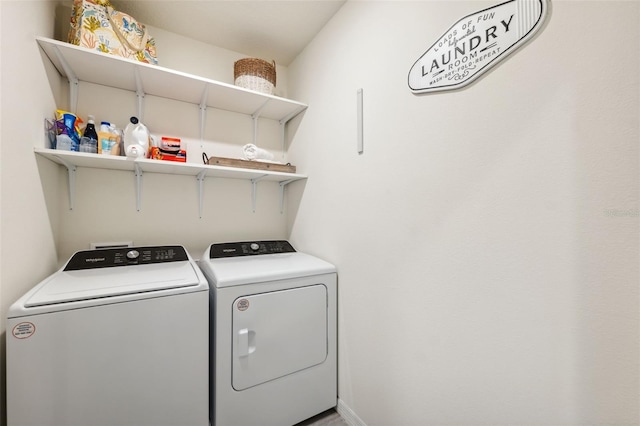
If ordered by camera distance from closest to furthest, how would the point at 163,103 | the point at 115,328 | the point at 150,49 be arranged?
the point at 115,328, the point at 150,49, the point at 163,103

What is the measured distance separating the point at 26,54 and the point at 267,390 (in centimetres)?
207

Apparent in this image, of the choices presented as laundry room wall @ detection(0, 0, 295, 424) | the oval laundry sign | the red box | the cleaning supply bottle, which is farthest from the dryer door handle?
the oval laundry sign

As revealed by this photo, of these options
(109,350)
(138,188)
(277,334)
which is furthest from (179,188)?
(277,334)

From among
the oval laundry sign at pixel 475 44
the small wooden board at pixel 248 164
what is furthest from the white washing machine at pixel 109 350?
the oval laundry sign at pixel 475 44

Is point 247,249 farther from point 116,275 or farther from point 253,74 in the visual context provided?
point 253,74

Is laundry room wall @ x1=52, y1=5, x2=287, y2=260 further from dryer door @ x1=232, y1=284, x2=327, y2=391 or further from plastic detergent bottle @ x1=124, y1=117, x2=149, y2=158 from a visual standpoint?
dryer door @ x1=232, y1=284, x2=327, y2=391

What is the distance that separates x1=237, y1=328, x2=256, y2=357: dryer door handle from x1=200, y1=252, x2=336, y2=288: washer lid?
27 cm

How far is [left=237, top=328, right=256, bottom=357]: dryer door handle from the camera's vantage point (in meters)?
1.37

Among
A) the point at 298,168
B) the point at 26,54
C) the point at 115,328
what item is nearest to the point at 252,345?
the point at 115,328

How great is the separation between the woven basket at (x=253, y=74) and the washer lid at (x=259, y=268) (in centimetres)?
129

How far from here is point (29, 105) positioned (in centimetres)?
119

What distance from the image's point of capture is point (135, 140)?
1586mm

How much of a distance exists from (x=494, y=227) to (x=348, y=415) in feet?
4.86

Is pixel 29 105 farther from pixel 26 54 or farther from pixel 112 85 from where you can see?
pixel 112 85
